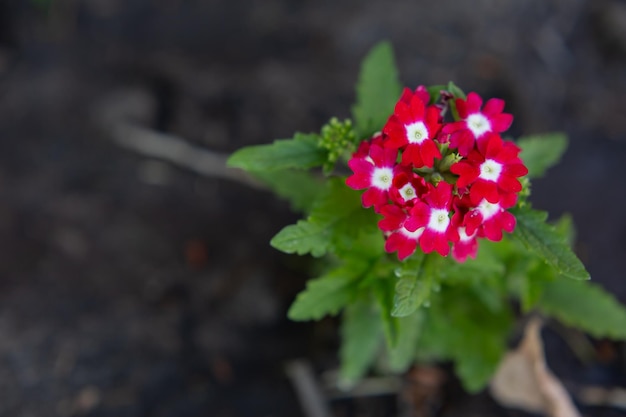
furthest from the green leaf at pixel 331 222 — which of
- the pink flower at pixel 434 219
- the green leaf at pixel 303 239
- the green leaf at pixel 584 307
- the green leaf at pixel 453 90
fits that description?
the green leaf at pixel 584 307

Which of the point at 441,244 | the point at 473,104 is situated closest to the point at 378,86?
the point at 473,104

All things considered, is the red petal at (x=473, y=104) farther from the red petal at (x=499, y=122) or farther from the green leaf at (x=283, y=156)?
the green leaf at (x=283, y=156)

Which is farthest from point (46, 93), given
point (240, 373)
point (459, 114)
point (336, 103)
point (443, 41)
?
point (459, 114)

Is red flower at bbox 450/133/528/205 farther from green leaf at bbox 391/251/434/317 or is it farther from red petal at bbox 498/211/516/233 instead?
green leaf at bbox 391/251/434/317

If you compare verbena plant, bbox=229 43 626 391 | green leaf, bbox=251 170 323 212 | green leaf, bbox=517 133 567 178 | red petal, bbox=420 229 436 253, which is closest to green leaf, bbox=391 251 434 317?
verbena plant, bbox=229 43 626 391

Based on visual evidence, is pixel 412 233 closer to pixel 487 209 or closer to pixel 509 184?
pixel 487 209

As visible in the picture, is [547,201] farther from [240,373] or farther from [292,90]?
[240,373]
